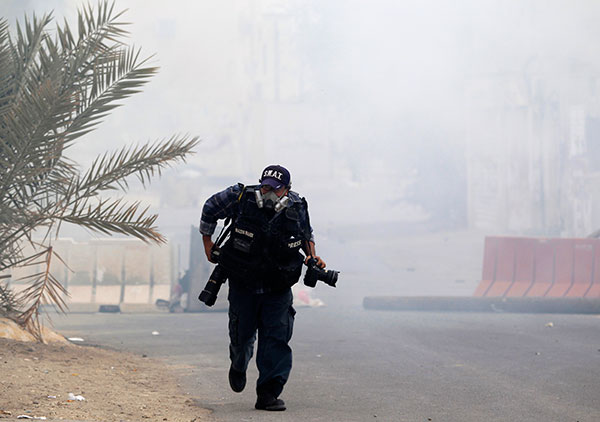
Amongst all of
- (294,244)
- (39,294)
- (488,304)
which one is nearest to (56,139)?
(39,294)

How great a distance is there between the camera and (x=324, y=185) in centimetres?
3828

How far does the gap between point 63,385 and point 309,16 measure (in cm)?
2745

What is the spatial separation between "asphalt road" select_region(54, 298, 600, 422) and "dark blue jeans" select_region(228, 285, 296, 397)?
0.20 m

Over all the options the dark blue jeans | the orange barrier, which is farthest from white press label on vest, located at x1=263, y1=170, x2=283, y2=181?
the orange barrier

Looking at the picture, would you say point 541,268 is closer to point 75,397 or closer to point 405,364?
point 405,364

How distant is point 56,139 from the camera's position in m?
7.13

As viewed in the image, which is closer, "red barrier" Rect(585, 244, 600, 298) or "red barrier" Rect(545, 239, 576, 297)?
"red barrier" Rect(585, 244, 600, 298)

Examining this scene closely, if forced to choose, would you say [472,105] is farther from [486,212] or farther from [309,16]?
[309,16]

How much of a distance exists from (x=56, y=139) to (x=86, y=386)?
2.62 m

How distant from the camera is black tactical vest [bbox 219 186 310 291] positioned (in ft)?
14.9

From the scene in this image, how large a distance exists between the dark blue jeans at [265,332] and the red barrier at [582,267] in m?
9.85

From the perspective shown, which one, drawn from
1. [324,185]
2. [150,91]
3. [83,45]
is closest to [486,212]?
[324,185]

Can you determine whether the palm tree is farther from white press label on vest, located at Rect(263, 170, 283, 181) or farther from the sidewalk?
white press label on vest, located at Rect(263, 170, 283, 181)

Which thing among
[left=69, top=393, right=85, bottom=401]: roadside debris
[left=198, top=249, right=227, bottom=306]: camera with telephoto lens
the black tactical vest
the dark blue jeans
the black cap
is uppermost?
the black cap
